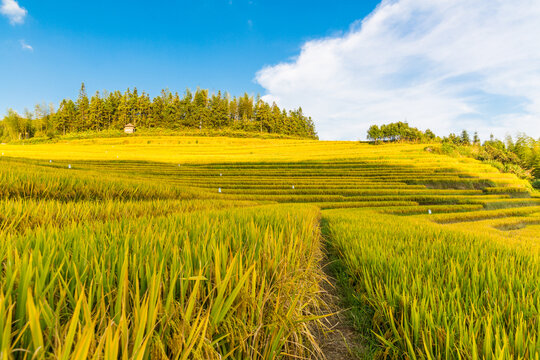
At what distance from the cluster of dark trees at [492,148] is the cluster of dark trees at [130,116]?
121 ft

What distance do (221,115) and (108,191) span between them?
6979cm

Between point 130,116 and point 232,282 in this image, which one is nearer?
point 232,282

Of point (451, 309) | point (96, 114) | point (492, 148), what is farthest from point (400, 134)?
point (96, 114)

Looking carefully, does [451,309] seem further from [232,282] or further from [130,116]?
[130,116]

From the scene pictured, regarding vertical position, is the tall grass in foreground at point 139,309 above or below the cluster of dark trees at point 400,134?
below

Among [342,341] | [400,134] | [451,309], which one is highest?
[400,134]

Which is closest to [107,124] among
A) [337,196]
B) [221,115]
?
[221,115]

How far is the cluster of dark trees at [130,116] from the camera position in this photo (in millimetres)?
68625

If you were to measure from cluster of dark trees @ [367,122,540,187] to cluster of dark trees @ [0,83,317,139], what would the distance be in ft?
121

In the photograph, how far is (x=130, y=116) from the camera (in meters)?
69.8

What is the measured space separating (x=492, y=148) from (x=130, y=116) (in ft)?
306

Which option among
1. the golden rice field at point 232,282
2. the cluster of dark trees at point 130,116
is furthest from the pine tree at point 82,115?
the golden rice field at point 232,282

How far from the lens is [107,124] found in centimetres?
7019

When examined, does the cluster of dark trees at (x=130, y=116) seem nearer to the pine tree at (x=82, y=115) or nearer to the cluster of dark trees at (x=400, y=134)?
the pine tree at (x=82, y=115)
